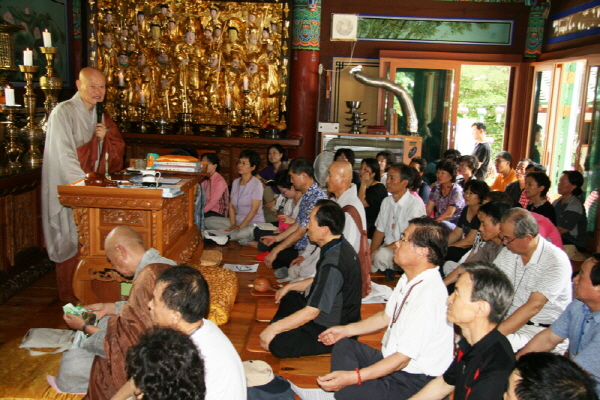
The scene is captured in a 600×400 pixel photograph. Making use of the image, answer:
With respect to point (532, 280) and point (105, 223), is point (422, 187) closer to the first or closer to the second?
point (532, 280)

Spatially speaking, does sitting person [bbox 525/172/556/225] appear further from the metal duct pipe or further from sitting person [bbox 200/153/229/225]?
the metal duct pipe

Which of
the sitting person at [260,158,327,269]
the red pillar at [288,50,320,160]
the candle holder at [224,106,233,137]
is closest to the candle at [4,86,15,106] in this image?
the sitting person at [260,158,327,269]

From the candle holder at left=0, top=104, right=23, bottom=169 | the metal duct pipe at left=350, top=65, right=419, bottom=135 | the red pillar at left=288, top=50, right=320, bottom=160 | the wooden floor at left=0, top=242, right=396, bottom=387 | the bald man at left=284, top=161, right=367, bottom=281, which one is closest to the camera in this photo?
the wooden floor at left=0, top=242, right=396, bottom=387

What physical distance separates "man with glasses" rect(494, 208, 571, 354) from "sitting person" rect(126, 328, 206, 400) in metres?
1.92

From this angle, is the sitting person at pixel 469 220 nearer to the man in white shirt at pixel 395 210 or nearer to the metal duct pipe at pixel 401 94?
the man in white shirt at pixel 395 210

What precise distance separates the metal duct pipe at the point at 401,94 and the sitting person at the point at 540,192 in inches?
133

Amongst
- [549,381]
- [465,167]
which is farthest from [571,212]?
[549,381]

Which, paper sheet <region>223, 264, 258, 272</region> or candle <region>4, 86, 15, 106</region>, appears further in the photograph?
paper sheet <region>223, 264, 258, 272</region>

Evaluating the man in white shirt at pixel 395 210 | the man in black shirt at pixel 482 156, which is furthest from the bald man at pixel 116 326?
the man in black shirt at pixel 482 156

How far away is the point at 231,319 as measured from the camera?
150 inches

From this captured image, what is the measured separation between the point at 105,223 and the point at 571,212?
434 cm

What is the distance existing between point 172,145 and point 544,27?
571 centimetres

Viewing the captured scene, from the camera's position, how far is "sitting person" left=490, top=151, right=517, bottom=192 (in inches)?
273

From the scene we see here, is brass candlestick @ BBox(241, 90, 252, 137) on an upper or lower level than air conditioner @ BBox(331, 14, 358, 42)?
lower
